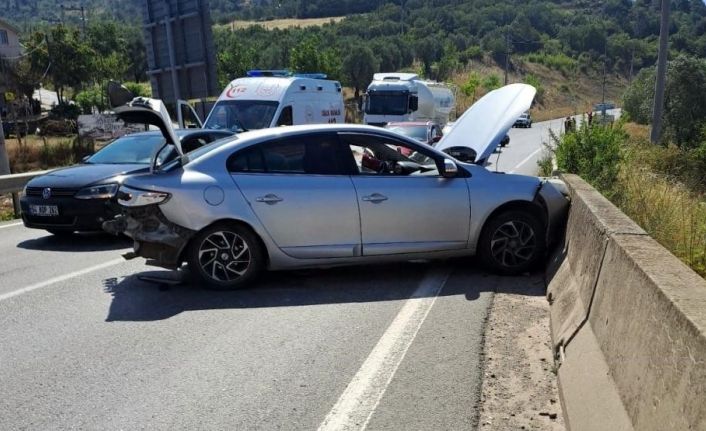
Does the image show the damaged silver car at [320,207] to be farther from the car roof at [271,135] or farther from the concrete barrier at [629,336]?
the concrete barrier at [629,336]

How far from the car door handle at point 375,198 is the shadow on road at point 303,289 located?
87 cm

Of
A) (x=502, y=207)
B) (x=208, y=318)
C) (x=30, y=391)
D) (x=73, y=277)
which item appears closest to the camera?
(x=30, y=391)

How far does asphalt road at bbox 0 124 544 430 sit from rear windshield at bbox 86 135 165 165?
103 inches

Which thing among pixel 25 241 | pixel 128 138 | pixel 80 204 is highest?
pixel 128 138

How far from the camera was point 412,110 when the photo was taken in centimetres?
2669

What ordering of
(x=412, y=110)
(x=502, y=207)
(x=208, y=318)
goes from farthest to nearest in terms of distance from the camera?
(x=412, y=110)
(x=502, y=207)
(x=208, y=318)

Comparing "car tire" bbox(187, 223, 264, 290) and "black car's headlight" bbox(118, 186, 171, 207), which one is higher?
"black car's headlight" bbox(118, 186, 171, 207)

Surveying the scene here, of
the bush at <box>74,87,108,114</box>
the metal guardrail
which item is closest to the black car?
the metal guardrail

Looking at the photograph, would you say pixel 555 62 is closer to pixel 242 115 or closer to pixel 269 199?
pixel 242 115

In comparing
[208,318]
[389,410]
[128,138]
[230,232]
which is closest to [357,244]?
[230,232]

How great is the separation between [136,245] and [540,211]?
4093mm

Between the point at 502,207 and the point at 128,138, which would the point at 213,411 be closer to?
the point at 502,207

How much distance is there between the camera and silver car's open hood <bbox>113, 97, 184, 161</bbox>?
6348 mm

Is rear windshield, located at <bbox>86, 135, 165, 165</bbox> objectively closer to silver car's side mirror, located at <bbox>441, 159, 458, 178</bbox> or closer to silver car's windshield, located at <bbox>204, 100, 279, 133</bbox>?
silver car's windshield, located at <bbox>204, 100, 279, 133</bbox>
